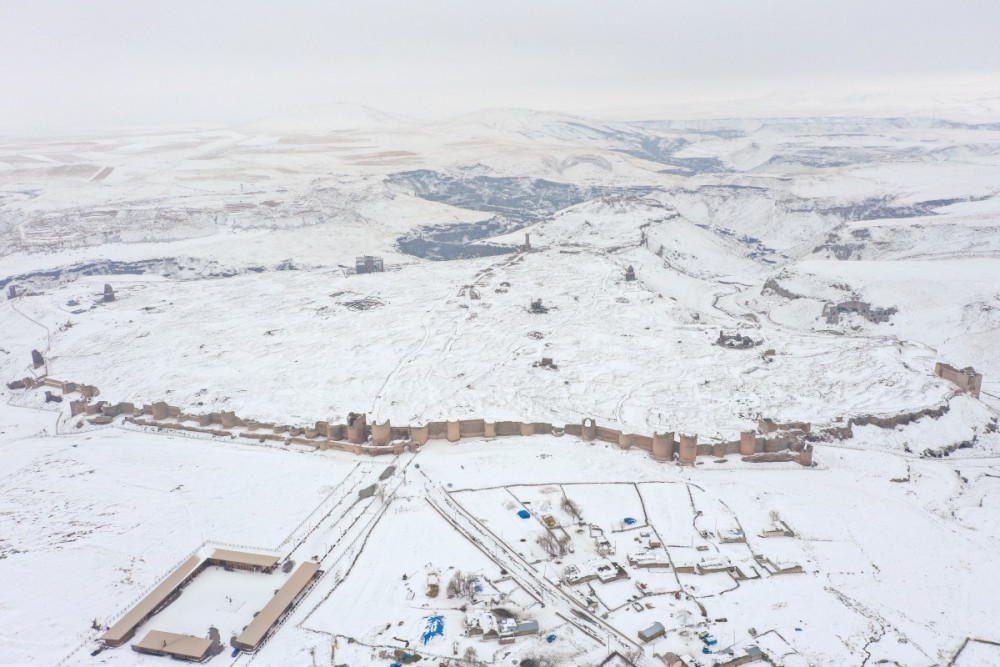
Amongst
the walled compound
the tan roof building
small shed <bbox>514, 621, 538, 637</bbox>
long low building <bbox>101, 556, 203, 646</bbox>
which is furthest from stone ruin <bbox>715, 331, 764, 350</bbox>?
long low building <bbox>101, 556, 203, 646</bbox>

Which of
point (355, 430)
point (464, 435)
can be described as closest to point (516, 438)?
point (464, 435)

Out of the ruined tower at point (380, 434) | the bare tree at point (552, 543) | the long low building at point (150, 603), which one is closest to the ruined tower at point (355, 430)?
the ruined tower at point (380, 434)

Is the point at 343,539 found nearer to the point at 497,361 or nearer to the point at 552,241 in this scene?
the point at 497,361

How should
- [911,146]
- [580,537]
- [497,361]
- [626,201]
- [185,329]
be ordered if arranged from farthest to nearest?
1. [911,146]
2. [626,201]
3. [185,329]
4. [497,361]
5. [580,537]

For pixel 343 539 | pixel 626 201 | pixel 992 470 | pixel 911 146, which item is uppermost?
pixel 911 146

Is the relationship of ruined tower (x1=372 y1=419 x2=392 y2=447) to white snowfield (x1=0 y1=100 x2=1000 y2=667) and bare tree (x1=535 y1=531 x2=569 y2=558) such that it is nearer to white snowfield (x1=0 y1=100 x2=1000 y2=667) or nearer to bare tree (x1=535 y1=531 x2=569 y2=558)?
white snowfield (x1=0 y1=100 x2=1000 y2=667)

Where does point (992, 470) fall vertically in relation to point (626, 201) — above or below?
below

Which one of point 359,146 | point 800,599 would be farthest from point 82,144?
point 800,599
